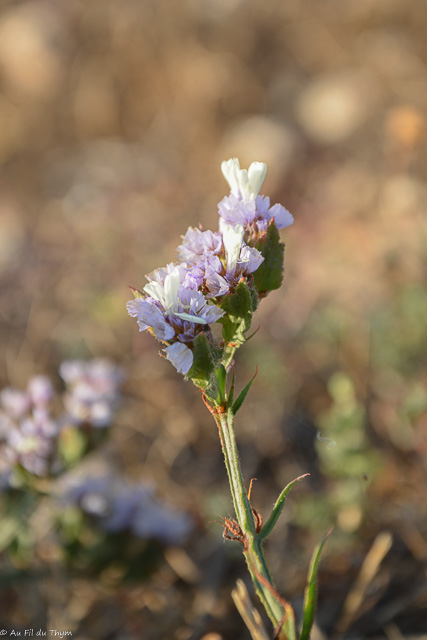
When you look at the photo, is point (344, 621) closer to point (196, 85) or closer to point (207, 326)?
point (207, 326)

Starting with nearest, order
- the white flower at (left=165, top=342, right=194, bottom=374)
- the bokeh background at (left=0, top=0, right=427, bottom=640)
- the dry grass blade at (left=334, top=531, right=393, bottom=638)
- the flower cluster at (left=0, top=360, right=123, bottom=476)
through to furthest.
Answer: the white flower at (left=165, top=342, right=194, bottom=374), the dry grass blade at (left=334, top=531, right=393, bottom=638), the flower cluster at (left=0, top=360, right=123, bottom=476), the bokeh background at (left=0, top=0, right=427, bottom=640)

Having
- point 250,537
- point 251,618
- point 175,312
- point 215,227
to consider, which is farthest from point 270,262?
point 215,227

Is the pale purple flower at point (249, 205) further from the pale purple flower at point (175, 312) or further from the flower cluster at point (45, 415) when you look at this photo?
the flower cluster at point (45, 415)

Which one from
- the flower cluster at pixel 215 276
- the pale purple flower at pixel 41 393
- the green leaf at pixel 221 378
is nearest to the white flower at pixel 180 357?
Answer: the flower cluster at pixel 215 276

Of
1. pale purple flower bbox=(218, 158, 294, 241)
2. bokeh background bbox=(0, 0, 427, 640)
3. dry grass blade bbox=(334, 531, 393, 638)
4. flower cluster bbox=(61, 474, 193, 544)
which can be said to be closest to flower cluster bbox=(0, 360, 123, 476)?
flower cluster bbox=(61, 474, 193, 544)

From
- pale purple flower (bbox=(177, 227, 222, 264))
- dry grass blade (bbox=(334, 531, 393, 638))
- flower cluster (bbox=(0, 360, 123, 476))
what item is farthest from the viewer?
flower cluster (bbox=(0, 360, 123, 476))

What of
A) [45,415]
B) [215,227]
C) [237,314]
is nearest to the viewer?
[237,314]

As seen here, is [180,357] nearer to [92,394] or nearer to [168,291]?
[168,291]

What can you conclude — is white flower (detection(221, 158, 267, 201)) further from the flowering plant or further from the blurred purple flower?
the blurred purple flower
